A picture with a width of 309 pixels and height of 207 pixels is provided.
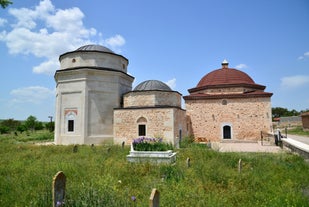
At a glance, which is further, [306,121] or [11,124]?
[11,124]

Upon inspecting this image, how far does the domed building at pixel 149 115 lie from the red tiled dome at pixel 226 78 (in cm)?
644

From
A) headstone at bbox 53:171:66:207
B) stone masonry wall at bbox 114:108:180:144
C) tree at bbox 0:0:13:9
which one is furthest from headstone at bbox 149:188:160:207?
stone masonry wall at bbox 114:108:180:144

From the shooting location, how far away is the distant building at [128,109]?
1672 cm

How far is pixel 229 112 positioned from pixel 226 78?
422 cm

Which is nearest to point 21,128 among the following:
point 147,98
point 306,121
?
point 147,98

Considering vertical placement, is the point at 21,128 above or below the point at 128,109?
below

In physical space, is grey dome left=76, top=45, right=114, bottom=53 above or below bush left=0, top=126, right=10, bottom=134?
above

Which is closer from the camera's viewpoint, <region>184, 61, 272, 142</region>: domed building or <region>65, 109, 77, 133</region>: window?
<region>65, 109, 77, 133</region>: window

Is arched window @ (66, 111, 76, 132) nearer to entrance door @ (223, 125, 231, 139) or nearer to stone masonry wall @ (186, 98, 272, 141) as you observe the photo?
stone masonry wall @ (186, 98, 272, 141)

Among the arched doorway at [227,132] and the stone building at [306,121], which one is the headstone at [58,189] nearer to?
the arched doorway at [227,132]

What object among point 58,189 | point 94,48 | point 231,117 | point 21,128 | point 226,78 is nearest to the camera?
point 58,189

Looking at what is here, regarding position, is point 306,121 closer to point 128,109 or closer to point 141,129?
point 141,129

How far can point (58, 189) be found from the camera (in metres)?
3.87

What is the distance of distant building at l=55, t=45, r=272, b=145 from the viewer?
16.7m
